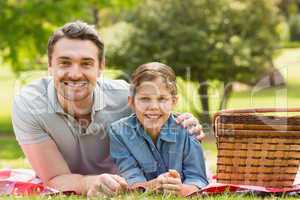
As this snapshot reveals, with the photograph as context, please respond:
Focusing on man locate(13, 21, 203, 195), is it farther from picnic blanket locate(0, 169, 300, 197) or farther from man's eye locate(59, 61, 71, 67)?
picnic blanket locate(0, 169, 300, 197)

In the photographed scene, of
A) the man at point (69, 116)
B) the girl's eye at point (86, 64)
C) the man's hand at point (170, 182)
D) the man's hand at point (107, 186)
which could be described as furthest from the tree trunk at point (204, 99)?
the man's hand at point (107, 186)

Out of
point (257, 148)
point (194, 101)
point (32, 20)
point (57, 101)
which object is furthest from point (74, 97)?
point (194, 101)

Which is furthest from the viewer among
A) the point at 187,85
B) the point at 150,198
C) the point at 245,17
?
the point at 187,85

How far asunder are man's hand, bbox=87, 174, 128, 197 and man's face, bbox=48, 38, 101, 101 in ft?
2.28

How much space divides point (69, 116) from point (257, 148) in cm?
127

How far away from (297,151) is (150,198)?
49.9 inches

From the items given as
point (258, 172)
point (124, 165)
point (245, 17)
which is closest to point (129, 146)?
point (124, 165)

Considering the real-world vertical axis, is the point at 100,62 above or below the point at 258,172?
above

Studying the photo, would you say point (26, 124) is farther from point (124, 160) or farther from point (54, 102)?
point (124, 160)

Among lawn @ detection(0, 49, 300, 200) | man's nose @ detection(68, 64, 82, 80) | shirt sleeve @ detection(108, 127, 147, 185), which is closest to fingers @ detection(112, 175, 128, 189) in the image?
lawn @ detection(0, 49, 300, 200)

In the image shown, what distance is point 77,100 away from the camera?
4914mm

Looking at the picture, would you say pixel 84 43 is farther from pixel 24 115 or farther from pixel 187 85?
pixel 187 85

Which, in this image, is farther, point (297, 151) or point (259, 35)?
point (259, 35)

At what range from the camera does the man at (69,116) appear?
4.77 m
